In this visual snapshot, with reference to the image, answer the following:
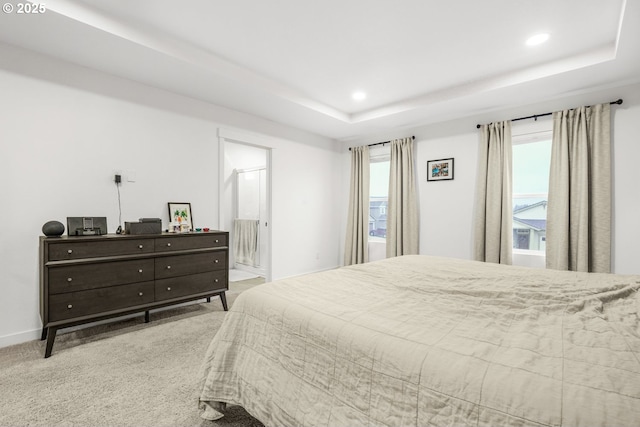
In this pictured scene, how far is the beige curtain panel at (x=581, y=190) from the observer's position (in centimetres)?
322

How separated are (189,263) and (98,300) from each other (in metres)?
0.79

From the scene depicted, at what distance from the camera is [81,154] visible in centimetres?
285

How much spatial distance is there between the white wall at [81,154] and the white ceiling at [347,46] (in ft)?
0.68

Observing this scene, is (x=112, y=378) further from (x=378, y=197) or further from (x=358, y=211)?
(x=378, y=197)

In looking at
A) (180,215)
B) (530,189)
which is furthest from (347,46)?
(530,189)

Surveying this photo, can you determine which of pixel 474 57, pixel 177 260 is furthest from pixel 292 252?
pixel 474 57

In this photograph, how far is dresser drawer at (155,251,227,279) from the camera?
288cm

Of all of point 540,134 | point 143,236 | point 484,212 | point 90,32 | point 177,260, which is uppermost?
point 90,32

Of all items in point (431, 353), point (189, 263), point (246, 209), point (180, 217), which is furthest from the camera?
point (246, 209)

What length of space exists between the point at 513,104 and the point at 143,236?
449 centimetres

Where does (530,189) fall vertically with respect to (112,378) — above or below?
above

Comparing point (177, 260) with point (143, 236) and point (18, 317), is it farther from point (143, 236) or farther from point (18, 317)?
point (18, 317)

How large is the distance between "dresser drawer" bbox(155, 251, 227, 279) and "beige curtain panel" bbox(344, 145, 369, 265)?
2.66 meters

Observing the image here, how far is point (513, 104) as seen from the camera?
3.81 m
